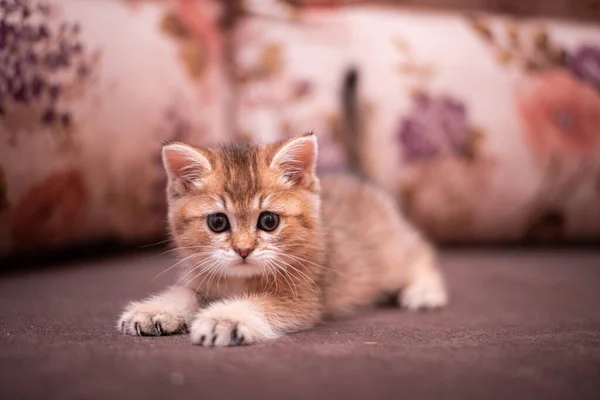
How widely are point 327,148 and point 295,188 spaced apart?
835 mm

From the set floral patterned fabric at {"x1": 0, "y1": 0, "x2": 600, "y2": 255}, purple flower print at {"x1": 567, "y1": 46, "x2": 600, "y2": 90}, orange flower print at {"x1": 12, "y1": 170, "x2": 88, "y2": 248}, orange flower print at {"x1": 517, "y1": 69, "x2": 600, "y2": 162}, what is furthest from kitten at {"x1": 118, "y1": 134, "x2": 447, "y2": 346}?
purple flower print at {"x1": 567, "y1": 46, "x2": 600, "y2": 90}

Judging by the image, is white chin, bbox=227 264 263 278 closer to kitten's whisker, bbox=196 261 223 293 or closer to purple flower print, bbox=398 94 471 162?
kitten's whisker, bbox=196 261 223 293

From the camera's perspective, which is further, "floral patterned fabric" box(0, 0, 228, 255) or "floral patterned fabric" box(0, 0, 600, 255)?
"floral patterned fabric" box(0, 0, 600, 255)

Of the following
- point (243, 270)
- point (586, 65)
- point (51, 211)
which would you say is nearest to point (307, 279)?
point (243, 270)

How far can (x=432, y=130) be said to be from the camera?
2.10 m

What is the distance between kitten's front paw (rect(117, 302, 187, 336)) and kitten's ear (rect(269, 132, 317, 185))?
41 cm

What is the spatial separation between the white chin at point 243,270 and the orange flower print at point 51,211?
2.51ft

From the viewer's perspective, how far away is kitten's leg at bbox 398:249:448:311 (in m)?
1.47

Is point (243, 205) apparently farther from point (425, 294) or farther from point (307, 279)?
point (425, 294)

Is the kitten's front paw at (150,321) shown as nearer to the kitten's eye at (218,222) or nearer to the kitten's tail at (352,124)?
the kitten's eye at (218,222)

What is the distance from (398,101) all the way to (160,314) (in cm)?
138

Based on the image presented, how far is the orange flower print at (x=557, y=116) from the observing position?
2.14 metres

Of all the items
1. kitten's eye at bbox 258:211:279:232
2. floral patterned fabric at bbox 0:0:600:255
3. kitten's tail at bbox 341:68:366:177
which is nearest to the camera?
kitten's eye at bbox 258:211:279:232

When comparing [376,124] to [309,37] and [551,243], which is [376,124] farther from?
[551,243]
